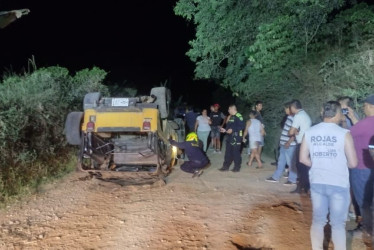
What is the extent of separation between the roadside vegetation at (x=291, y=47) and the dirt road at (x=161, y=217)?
326cm

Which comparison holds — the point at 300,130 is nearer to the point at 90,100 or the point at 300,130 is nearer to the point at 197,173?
the point at 197,173

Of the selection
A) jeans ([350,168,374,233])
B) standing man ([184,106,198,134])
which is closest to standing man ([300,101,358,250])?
jeans ([350,168,374,233])

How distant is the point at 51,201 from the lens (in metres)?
6.59

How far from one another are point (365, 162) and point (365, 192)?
42cm

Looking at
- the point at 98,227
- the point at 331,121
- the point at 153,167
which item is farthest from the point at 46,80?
the point at 331,121

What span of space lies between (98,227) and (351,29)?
8212mm

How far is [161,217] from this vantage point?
5.65 metres

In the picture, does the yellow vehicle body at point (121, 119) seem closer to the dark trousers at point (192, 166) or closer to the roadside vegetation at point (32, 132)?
the roadside vegetation at point (32, 132)

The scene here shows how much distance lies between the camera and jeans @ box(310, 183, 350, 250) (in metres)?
3.88

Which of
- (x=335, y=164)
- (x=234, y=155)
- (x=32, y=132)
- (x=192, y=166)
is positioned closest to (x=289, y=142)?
(x=234, y=155)

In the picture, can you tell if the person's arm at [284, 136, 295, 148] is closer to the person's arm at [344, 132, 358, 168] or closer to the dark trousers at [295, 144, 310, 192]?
the dark trousers at [295, 144, 310, 192]

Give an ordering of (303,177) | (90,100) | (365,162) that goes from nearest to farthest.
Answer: (365,162) < (303,177) < (90,100)

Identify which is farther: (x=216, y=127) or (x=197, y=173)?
(x=216, y=127)

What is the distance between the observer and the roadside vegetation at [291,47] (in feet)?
28.4
